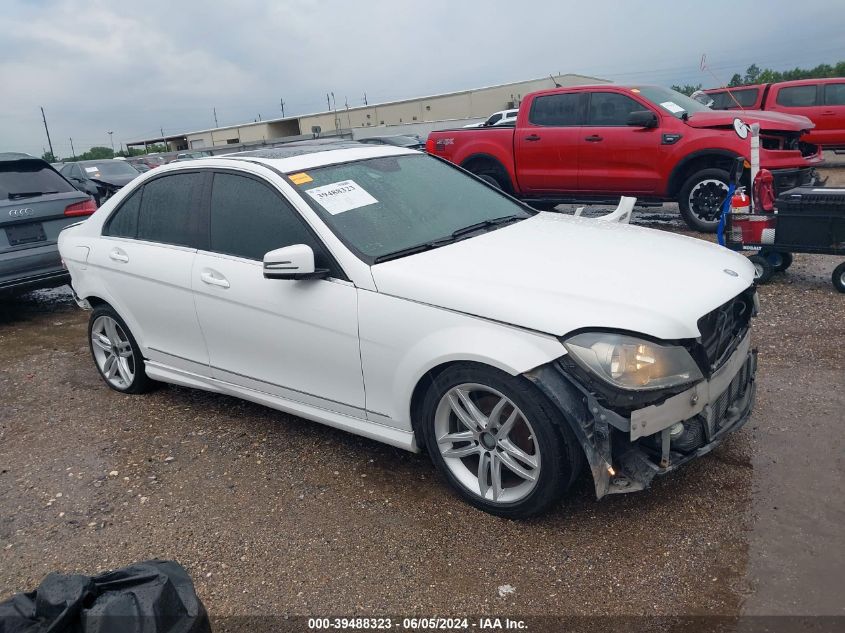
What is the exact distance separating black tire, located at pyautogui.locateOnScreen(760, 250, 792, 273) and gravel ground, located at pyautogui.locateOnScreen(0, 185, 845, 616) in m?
2.19

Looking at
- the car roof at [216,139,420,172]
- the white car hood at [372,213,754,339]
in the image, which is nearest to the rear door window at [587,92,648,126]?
the car roof at [216,139,420,172]

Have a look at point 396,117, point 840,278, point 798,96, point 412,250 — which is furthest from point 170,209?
point 396,117

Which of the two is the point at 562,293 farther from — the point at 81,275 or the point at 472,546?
the point at 81,275

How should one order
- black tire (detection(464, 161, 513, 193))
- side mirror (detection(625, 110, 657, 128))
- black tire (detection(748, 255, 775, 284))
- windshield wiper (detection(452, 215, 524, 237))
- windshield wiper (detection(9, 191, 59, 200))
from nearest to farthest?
1. windshield wiper (detection(452, 215, 524, 237))
2. black tire (detection(748, 255, 775, 284))
3. windshield wiper (detection(9, 191, 59, 200))
4. side mirror (detection(625, 110, 657, 128))
5. black tire (detection(464, 161, 513, 193))

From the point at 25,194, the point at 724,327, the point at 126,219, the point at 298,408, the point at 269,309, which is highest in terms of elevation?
the point at 25,194

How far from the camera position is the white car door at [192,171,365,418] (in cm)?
338

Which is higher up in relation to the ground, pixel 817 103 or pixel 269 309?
pixel 817 103

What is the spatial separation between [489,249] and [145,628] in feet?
7.62

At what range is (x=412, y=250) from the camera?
11.3 ft

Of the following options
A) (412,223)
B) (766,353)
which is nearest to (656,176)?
(766,353)

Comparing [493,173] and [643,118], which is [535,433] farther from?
[493,173]

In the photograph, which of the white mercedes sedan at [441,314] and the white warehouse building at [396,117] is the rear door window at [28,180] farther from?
the white warehouse building at [396,117]

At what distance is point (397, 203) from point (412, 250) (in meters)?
0.49

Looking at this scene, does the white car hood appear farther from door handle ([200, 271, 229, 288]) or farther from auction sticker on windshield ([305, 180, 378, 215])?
door handle ([200, 271, 229, 288])
